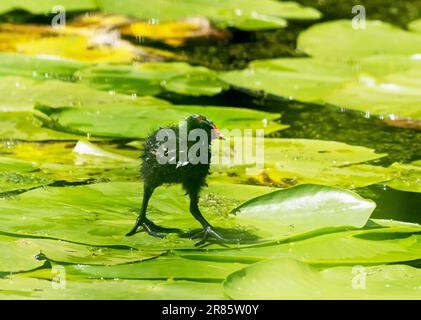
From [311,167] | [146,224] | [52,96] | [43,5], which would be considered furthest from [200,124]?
[43,5]

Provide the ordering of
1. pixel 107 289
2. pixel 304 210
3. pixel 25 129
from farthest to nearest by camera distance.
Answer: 1. pixel 25 129
2. pixel 304 210
3. pixel 107 289

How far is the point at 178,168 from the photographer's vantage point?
144cm

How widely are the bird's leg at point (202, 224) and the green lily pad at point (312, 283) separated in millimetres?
140

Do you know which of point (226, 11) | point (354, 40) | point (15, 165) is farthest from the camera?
point (226, 11)

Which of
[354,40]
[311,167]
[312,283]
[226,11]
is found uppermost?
[226,11]

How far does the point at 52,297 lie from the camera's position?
1.27 metres

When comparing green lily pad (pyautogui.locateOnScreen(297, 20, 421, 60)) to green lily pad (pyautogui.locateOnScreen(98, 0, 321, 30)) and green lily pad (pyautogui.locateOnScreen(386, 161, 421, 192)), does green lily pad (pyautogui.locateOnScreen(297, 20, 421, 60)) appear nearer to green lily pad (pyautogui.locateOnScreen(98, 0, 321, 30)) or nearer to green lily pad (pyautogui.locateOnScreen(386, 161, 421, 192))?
green lily pad (pyautogui.locateOnScreen(98, 0, 321, 30))

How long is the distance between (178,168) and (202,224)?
0.10m

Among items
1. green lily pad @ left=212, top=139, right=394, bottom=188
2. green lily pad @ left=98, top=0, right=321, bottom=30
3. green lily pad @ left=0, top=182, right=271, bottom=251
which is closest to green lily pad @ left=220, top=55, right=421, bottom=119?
green lily pad @ left=212, top=139, right=394, bottom=188

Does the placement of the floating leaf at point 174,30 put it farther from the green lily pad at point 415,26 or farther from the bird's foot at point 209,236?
the bird's foot at point 209,236

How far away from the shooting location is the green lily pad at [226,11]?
326 cm

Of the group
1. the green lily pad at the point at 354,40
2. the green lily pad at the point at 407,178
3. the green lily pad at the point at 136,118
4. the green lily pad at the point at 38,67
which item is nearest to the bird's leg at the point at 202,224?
the green lily pad at the point at 407,178

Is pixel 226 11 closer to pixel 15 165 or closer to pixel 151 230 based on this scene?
pixel 15 165

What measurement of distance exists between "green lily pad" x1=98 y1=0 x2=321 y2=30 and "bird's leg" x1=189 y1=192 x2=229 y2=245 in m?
1.79
